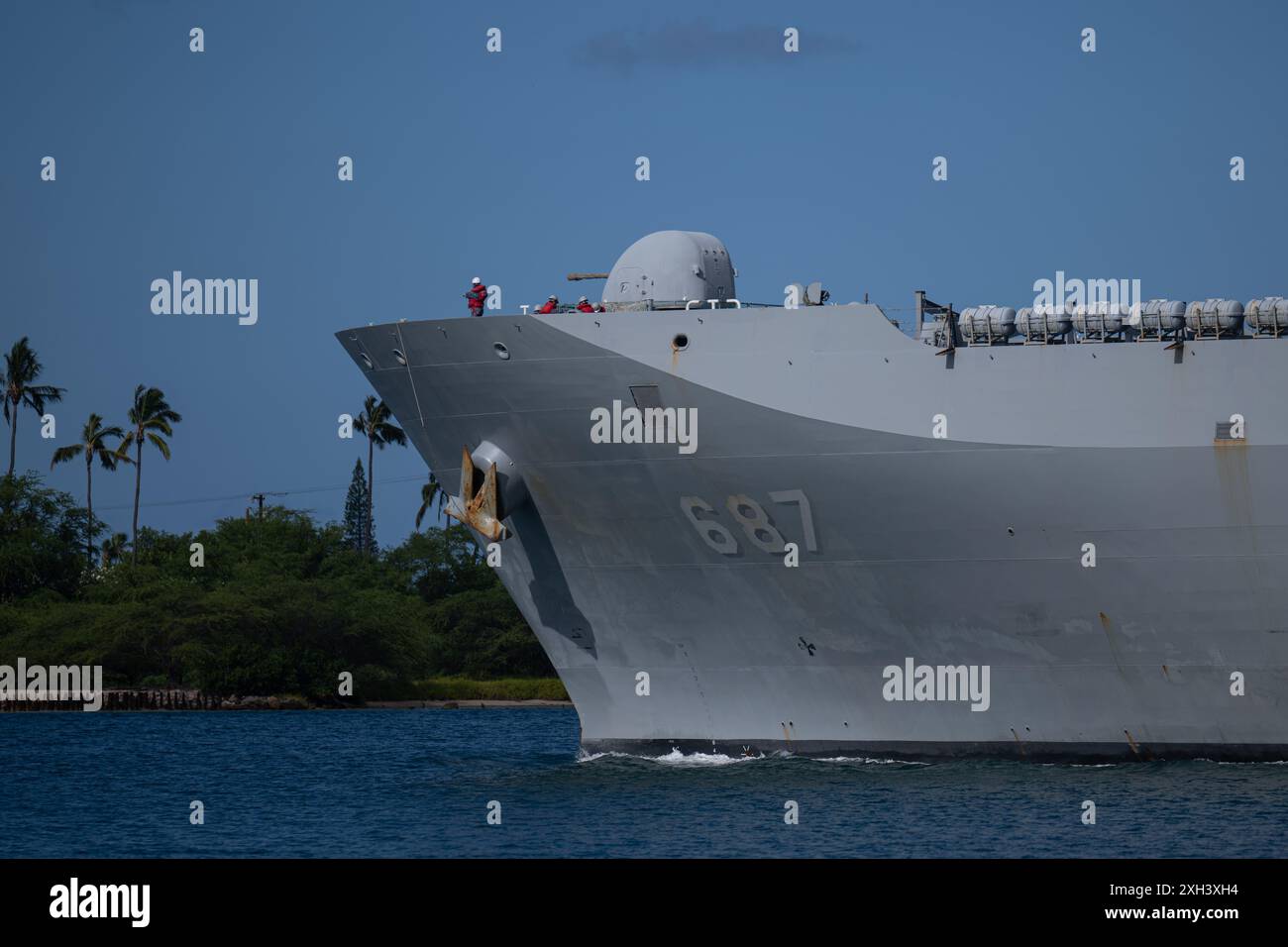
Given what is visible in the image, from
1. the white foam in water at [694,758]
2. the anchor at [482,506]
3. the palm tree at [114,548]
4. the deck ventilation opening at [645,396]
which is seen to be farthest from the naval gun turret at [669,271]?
the palm tree at [114,548]

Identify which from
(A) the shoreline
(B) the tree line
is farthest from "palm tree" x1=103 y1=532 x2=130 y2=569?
(A) the shoreline

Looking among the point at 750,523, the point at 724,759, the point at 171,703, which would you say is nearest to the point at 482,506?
the point at 750,523

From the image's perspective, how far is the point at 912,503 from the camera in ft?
93.1

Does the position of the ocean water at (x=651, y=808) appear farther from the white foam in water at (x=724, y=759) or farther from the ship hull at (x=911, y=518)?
the ship hull at (x=911, y=518)

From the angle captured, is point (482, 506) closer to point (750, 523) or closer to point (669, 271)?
point (750, 523)

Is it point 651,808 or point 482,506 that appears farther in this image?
point 482,506

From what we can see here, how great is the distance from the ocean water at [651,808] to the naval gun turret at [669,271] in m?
9.12

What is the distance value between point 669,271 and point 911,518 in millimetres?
7249

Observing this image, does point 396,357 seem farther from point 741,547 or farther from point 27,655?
point 27,655

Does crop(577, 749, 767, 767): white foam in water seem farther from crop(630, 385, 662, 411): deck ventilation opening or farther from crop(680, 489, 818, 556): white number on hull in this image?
crop(630, 385, 662, 411): deck ventilation opening

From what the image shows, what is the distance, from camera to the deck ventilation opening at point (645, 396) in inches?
1142

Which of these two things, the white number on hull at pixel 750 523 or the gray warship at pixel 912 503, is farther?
the white number on hull at pixel 750 523

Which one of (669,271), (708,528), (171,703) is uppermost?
(669,271)

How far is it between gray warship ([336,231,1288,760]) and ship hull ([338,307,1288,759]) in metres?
0.04
